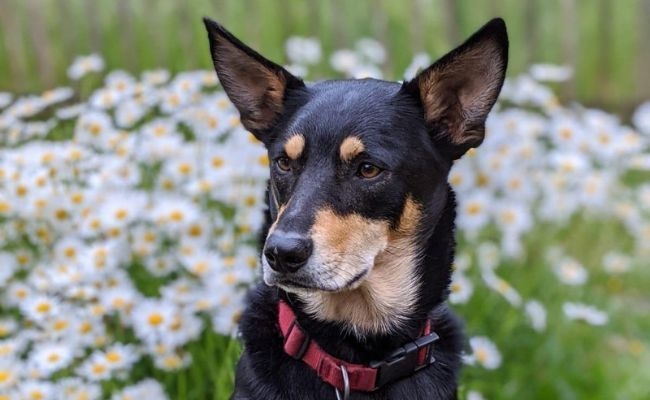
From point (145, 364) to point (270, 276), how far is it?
4.31 ft

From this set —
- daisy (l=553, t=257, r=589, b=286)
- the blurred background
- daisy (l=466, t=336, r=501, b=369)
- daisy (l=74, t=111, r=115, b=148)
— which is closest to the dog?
daisy (l=466, t=336, r=501, b=369)

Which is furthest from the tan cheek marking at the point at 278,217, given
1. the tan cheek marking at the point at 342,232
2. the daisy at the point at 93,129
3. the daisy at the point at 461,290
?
the daisy at the point at 93,129

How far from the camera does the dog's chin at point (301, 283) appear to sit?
97.7 inches

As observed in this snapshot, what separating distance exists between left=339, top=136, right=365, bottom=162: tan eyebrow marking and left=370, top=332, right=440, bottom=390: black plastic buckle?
1.90 feet

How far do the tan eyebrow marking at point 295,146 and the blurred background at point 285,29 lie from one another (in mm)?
3562

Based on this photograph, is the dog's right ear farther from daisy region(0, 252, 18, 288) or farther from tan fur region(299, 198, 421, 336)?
daisy region(0, 252, 18, 288)

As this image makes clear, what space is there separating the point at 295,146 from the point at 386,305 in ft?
1.83

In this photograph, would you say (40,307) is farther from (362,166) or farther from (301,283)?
(362,166)

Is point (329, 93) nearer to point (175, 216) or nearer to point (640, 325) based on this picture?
point (175, 216)

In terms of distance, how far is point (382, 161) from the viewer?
262 cm

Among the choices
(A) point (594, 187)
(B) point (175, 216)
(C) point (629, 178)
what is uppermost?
(B) point (175, 216)

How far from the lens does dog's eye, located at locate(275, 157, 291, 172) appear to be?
2689 millimetres

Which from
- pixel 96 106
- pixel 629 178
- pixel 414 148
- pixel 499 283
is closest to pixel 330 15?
pixel 629 178

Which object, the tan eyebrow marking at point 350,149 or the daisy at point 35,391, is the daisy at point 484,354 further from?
the daisy at point 35,391
